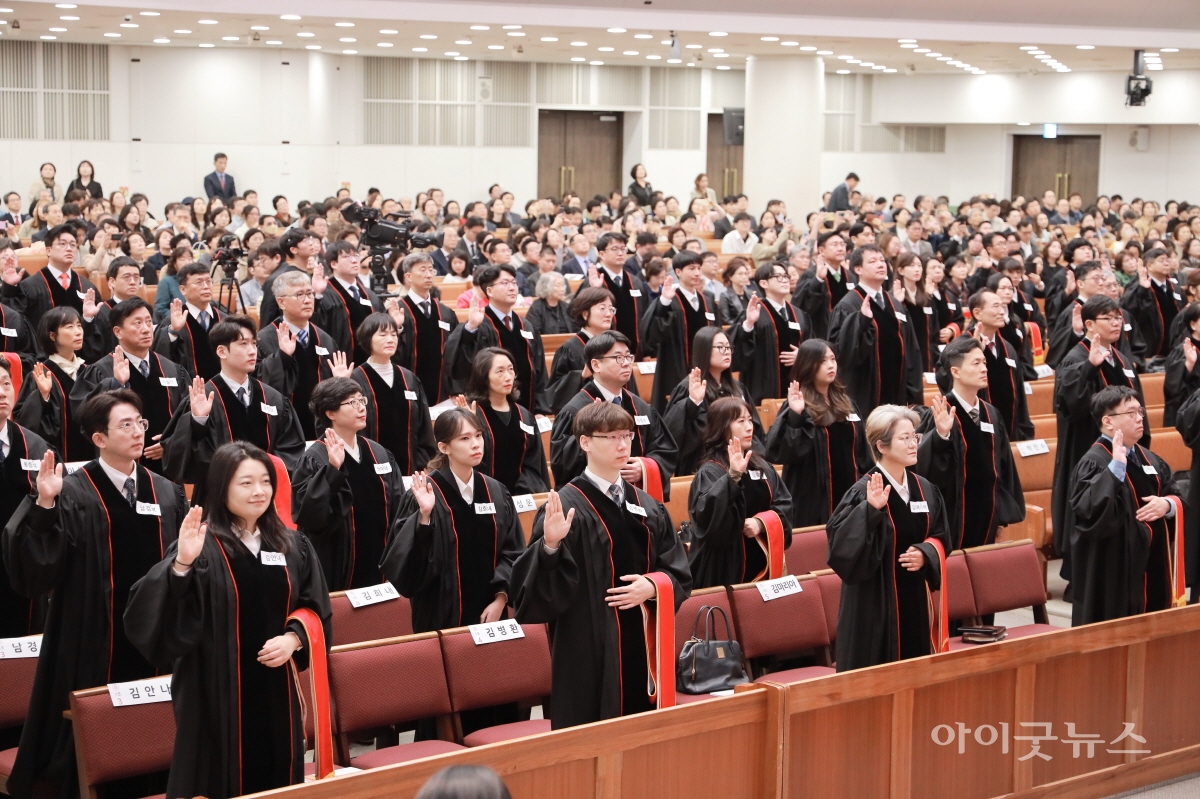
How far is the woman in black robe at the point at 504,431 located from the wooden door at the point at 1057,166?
20735 mm

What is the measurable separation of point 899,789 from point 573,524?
4.61 ft

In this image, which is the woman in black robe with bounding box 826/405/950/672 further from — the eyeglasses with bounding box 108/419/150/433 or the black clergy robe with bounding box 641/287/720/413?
the black clergy robe with bounding box 641/287/720/413

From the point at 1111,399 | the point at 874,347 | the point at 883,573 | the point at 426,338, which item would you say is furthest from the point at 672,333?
the point at 883,573

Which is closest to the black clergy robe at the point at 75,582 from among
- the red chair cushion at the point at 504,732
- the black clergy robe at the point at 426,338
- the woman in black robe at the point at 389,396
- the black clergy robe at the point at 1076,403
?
the red chair cushion at the point at 504,732

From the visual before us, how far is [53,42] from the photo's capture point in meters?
19.3

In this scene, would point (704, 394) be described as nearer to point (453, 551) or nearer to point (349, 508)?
point (349, 508)

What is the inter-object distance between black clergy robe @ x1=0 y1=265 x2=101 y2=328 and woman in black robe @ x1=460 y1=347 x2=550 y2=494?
3549 mm

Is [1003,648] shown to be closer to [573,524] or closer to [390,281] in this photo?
[573,524]

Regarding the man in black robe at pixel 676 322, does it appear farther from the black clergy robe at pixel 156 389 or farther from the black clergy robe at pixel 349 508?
the black clergy robe at pixel 349 508

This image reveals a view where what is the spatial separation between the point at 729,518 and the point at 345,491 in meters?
1.62

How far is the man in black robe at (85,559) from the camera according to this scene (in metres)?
4.43

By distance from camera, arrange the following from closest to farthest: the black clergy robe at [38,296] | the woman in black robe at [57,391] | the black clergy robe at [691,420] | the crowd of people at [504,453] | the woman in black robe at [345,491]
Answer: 1. the crowd of people at [504,453]
2. the woman in black robe at [345,491]
3. the woman in black robe at [57,391]
4. the black clergy robe at [691,420]
5. the black clergy robe at [38,296]

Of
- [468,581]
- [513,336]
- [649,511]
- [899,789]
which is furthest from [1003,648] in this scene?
[513,336]

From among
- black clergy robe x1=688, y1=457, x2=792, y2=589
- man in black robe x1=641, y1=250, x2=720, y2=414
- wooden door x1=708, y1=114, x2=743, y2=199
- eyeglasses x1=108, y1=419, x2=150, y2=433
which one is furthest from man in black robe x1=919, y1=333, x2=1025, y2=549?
wooden door x1=708, y1=114, x2=743, y2=199
